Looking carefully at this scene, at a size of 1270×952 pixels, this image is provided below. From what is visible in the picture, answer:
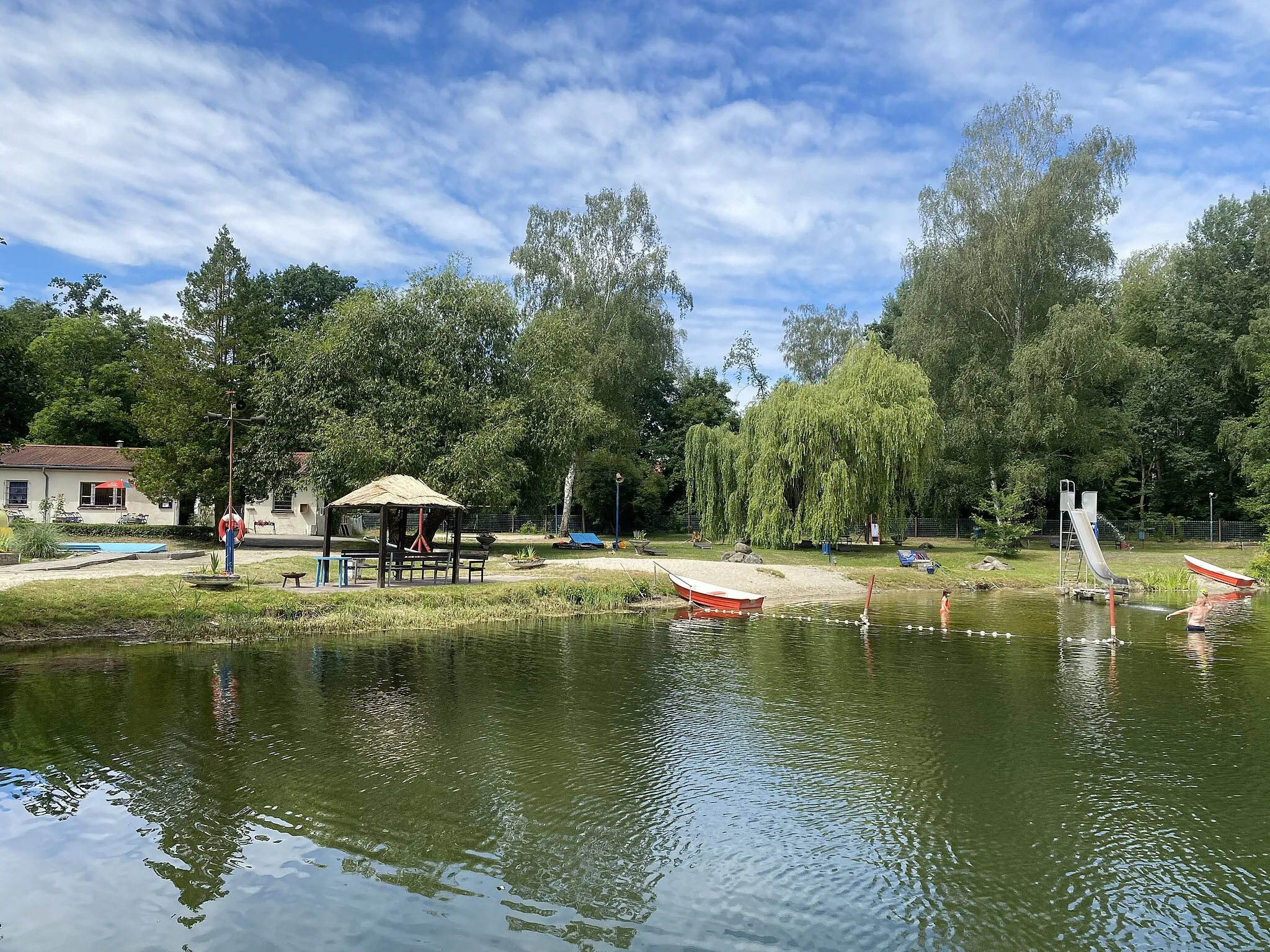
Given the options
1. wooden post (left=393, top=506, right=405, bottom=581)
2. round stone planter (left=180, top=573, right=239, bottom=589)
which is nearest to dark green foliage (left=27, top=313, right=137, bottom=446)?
wooden post (left=393, top=506, right=405, bottom=581)

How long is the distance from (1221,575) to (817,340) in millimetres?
30354

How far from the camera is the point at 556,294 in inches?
1919

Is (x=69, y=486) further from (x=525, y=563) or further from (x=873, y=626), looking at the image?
(x=873, y=626)

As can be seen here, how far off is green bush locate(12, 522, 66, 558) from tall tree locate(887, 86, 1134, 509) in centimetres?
3893

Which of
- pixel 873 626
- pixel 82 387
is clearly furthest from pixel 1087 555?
pixel 82 387

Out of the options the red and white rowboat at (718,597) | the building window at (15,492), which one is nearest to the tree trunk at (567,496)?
the red and white rowboat at (718,597)

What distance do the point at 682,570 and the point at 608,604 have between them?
656 centimetres

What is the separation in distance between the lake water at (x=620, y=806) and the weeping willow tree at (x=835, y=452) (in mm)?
21039

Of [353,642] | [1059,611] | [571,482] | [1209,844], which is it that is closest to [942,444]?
[1059,611]

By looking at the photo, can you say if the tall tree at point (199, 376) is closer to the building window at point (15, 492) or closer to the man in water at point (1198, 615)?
the building window at point (15, 492)

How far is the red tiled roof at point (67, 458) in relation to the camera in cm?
4525

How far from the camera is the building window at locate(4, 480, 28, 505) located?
45.3m

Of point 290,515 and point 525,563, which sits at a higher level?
point 290,515

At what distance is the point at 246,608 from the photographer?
65.8ft
